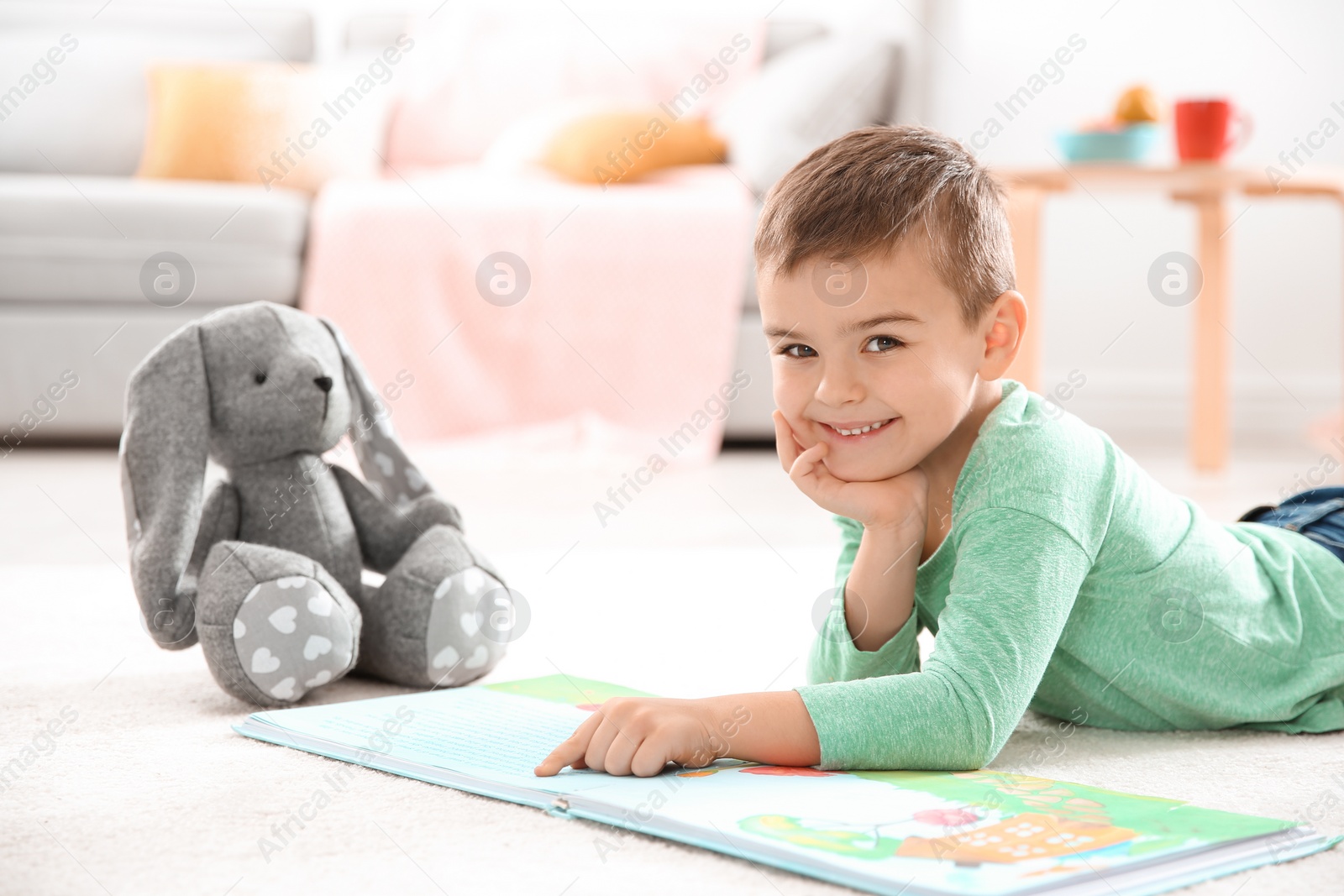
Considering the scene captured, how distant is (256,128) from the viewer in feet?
9.97

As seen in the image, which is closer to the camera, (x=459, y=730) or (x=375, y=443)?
(x=459, y=730)

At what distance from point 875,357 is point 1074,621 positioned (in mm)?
239

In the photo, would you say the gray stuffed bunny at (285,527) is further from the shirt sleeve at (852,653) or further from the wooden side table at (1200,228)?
the wooden side table at (1200,228)

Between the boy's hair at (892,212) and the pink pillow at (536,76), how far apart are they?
2.49 meters

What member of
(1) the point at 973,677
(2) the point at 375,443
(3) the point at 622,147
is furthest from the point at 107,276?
(1) the point at 973,677

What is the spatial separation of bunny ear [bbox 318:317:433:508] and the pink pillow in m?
2.30

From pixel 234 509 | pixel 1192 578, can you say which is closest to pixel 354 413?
pixel 234 509

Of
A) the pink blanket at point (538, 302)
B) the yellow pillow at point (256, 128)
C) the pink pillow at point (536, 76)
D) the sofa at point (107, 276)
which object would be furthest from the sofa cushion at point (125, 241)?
the pink pillow at point (536, 76)

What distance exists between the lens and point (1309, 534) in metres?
1.03

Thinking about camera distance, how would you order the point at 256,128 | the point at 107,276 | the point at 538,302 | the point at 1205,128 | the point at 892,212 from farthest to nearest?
the point at 256,128 < the point at 538,302 < the point at 107,276 < the point at 1205,128 < the point at 892,212

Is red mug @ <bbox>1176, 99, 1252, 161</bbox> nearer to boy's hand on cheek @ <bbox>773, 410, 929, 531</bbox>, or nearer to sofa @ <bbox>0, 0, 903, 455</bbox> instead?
sofa @ <bbox>0, 0, 903, 455</bbox>

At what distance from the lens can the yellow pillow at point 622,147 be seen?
9.57 ft

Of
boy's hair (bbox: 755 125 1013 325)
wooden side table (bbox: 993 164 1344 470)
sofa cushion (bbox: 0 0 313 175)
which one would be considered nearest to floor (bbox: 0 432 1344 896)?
boy's hair (bbox: 755 125 1013 325)

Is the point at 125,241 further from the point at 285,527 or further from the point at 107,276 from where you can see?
the point at 285,527
